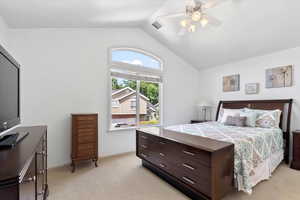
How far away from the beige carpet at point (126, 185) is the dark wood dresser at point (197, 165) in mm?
209

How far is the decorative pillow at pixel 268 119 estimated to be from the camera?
3232 millimetres

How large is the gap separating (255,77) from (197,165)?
318 centimetres

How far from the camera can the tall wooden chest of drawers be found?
294 centimetres

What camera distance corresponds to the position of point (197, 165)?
1.96 metres

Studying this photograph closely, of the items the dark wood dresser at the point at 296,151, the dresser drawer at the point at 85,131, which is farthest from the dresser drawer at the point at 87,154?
the dark wood dresser at the point at 296,151

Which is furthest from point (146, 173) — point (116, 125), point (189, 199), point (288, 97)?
point (288, 97)

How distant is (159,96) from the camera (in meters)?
4.68

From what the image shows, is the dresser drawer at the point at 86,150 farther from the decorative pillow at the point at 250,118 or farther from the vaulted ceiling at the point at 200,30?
the decorative pillow at the point at 250,118

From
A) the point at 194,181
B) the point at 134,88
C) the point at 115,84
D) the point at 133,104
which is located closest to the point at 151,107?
the point at 133,104

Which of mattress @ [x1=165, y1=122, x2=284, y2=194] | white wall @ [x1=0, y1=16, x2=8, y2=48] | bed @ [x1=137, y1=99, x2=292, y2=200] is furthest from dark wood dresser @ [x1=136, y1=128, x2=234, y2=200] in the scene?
white wall @ [x1=0, y1=16, x2=8, y2=48]

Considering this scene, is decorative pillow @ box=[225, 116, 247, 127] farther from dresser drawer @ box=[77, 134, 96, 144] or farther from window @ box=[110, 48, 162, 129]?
dresser drawer @ box=[77, 134, 96, 144]

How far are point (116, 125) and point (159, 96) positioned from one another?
1.55 meters

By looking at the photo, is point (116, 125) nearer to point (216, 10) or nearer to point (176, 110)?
point (176, 110)

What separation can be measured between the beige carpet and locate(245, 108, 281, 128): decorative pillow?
2.75ft
